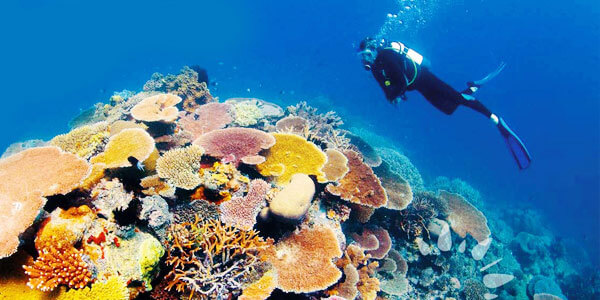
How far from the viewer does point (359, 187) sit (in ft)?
18.7

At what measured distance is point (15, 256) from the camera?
261cm

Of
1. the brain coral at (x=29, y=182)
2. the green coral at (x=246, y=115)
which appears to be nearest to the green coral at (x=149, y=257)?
the brain coral at (x=29, y=182)

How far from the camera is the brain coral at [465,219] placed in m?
8.34

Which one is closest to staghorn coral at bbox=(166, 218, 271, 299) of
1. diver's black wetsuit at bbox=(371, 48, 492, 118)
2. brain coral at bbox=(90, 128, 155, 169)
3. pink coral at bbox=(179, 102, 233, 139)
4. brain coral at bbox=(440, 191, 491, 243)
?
brain coral at bbox=(90, 128, 155, 169)

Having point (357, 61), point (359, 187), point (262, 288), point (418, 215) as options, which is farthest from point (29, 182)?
point (357, 61)

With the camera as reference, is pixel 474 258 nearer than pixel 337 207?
No

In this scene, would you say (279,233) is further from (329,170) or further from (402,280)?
(402,280)

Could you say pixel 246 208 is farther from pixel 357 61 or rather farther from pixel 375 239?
pixel 357 61

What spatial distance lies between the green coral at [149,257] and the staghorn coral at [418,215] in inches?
235

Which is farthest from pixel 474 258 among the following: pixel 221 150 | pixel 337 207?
pixel 221 150

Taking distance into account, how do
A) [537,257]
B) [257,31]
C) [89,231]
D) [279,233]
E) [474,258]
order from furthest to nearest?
1. [257,31]
2. [537,257]
3. [474,258]
4. [279,233]
5. [89,231]

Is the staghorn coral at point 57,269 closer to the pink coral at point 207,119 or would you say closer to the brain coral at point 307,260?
the brain coral at point 307,260

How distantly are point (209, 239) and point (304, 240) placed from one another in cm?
149

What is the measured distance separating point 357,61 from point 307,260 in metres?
93.7
